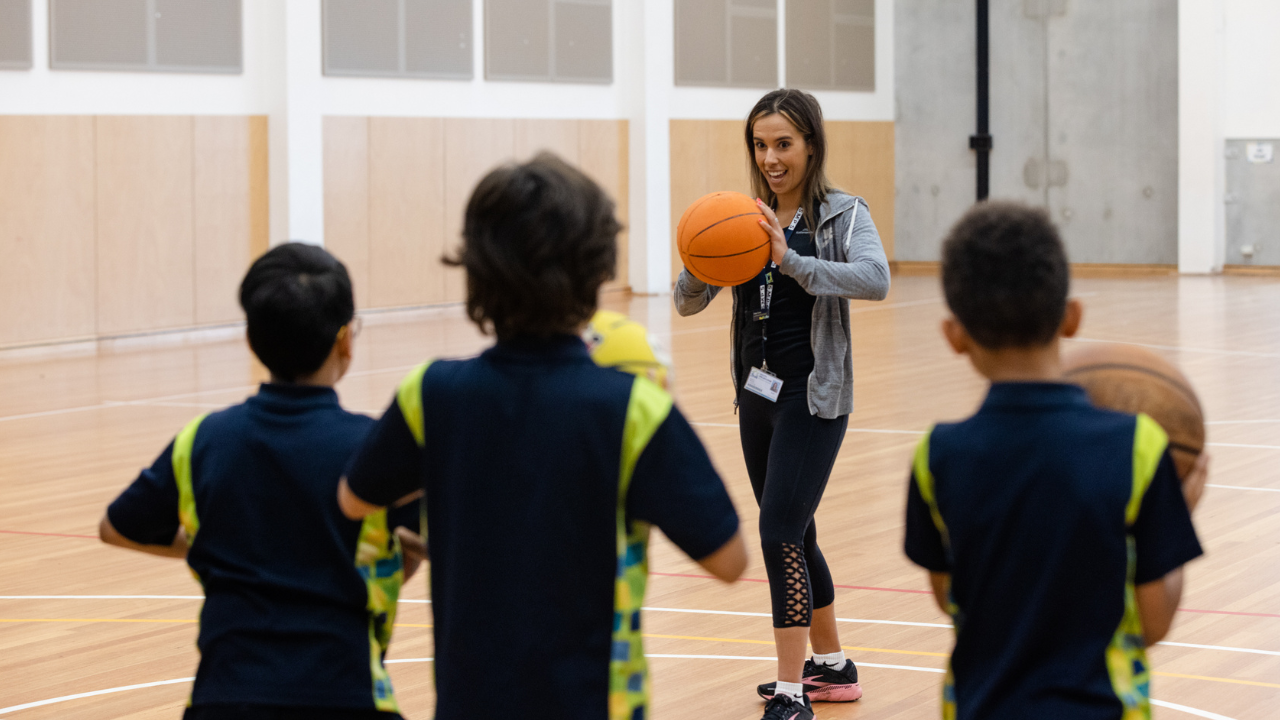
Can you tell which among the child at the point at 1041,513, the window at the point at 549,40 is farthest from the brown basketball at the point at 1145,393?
the window at the point at 549,40

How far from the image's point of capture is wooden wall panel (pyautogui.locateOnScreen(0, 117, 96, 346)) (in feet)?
37.7

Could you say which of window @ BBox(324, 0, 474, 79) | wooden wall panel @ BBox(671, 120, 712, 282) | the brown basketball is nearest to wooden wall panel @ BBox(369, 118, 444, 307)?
window @ BBox(324, 0, 474, 79)

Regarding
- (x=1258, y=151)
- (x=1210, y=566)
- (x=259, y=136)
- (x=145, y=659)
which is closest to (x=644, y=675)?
(x=145, y=659)

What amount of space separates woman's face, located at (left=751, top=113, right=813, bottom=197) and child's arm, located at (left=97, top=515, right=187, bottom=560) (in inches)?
78.9

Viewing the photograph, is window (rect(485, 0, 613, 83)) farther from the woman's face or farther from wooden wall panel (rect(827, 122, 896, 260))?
the woman's face

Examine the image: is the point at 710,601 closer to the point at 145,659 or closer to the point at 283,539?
the point at 145,659

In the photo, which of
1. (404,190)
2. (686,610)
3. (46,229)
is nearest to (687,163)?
(404,190)

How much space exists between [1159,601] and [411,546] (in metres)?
1.02

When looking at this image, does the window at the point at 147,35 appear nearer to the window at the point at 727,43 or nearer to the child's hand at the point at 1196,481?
the window at the point at 727,43

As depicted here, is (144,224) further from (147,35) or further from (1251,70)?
(1251,70)

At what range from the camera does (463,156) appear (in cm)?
1479

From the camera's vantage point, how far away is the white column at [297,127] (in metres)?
13.1

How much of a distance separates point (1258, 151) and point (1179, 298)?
3.71m

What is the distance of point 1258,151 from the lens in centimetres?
1794
